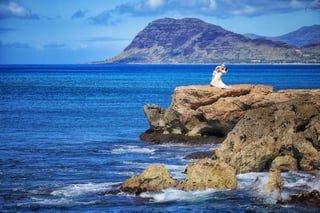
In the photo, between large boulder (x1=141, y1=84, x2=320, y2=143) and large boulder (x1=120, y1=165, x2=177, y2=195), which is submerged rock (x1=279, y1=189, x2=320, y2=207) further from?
large boulder (x1=141, y1=84, x2=320, y2=143)

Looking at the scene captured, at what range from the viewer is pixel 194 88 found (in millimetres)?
43031

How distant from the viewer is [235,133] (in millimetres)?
32781

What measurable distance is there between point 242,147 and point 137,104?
49.6 m

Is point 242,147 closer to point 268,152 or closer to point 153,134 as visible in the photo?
point 268,152

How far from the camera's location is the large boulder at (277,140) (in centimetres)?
3053

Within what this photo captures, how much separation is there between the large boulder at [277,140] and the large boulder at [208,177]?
3809mm

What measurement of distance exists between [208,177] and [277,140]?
6.04 m

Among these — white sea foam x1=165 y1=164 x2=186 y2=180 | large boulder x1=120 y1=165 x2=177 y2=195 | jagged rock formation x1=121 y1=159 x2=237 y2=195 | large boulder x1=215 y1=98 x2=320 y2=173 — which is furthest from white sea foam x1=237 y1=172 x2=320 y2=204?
large boulder x1=120 y1=165 x2=177 y2=195

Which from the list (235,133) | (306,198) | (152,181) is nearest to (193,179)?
(152,181)

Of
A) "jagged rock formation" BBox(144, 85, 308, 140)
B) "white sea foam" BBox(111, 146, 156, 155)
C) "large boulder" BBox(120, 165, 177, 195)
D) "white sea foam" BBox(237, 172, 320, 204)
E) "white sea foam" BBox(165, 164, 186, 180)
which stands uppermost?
"jagged rock formation" BBox(144, 85, 308, 140)

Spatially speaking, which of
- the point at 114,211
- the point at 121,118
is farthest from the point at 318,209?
the point at 121,118

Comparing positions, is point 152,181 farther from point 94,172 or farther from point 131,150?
point 131,150

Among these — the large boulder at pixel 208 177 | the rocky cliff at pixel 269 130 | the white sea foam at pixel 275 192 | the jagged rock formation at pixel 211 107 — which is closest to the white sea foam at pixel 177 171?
the rocky cliff at pixel 269 130

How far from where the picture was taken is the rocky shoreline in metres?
26.6
